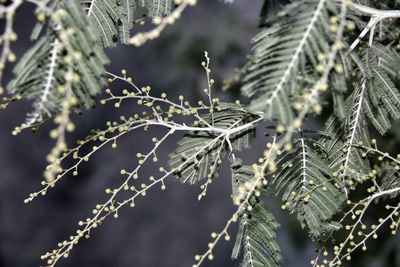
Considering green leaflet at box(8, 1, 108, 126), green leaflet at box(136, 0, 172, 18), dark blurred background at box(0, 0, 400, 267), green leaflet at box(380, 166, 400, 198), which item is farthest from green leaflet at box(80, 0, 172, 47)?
dark blurred background at box(0, 0, 400, 267)

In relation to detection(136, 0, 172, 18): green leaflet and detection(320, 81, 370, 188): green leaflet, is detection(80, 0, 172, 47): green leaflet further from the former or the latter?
detection(320, 81, 370, 188): green leaflet

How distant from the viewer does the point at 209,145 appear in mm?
1005

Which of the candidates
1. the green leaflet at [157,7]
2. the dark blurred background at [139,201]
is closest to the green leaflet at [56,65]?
the green leaflet at [157,7]

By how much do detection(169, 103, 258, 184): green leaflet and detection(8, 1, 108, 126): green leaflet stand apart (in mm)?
350

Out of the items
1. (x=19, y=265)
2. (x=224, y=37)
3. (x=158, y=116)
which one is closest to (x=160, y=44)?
(x=224, y=37)

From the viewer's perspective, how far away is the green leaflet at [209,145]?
1.02m

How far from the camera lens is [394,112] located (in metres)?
1.02

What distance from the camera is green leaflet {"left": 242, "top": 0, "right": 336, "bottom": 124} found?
0.66 metres

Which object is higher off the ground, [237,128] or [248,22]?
[248,22]

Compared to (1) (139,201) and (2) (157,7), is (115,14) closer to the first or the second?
(2) (157,7)

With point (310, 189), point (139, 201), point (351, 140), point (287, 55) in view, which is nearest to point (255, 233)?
point (310, 189)

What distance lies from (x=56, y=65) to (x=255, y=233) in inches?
22.9

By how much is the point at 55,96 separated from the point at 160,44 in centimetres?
271

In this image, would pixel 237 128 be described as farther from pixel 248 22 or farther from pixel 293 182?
pixel 248 22
